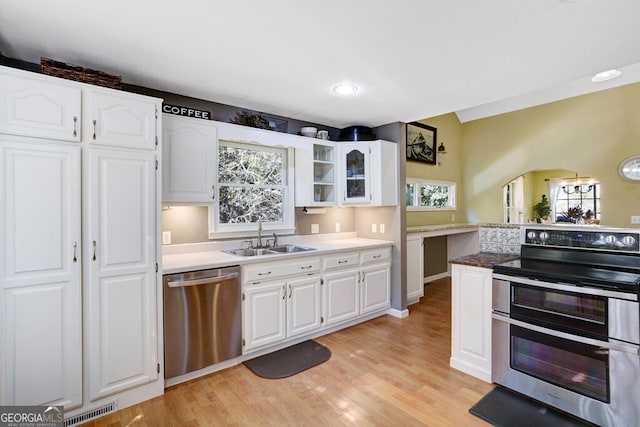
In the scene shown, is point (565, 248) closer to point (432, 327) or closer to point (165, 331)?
point (432, 327)

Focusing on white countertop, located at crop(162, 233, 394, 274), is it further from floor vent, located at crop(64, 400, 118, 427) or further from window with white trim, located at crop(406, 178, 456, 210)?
window with white trim, located at crop(406, 178, 456, 210)

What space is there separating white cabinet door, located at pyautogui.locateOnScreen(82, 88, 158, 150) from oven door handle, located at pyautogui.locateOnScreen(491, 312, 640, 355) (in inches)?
110

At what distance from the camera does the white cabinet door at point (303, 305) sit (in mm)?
2900

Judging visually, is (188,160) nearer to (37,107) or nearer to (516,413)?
(37,107)

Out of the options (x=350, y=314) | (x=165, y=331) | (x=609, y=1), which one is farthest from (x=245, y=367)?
(x=609, y=1)

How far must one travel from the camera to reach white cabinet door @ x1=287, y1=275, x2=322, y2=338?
2.90 meters

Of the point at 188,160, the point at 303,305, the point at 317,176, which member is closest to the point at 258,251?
the point at 303,305

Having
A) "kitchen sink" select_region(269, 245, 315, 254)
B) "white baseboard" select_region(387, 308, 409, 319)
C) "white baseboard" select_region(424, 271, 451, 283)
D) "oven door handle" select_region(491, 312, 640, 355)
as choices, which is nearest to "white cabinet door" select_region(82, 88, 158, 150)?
"kitchen sink" select_region(269, 245, 315, 254)

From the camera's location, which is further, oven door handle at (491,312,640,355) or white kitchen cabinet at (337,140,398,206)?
white kitchen cabinet at (337,140,398,206)

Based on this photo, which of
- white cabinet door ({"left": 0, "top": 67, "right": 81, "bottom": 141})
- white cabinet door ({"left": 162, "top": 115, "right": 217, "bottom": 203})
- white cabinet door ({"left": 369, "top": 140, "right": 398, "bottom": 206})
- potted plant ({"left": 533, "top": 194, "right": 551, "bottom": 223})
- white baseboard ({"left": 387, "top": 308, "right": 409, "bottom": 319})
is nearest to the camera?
white cabinet door ({"left": 0, "top": 67, "right": 81, "bottom": 141})

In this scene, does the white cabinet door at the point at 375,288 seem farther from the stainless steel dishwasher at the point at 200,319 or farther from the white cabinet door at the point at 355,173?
the stainless steel dishwasher at the point at 200,319

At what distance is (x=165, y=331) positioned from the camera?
2252 mm

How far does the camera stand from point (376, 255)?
11.9ft

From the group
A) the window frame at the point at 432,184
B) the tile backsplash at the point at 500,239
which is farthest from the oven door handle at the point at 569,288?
the window frame at the point at 432,184
